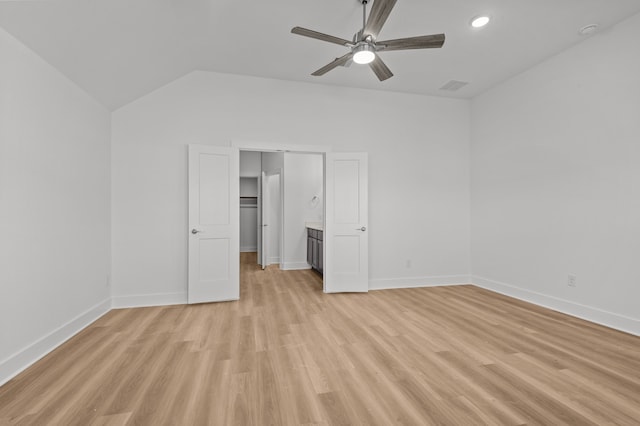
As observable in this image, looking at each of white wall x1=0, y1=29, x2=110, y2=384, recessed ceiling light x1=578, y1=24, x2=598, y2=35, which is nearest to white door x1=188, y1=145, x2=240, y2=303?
white wall x1=0, y1=29, x2=110, y2=384

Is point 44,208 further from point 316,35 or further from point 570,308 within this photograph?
point 570,308

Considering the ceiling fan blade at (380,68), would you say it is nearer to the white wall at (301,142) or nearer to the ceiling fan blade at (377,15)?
the ceiling fan blade at (377,15)

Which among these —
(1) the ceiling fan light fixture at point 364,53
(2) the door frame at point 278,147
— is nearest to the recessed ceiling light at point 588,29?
(1) the ceiling fan light fixture at point 364,53

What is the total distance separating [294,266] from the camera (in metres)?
6.41

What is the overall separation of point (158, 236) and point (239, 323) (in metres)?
1.72

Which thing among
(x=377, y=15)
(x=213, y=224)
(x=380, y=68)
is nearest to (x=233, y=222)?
(x=213, y=224)

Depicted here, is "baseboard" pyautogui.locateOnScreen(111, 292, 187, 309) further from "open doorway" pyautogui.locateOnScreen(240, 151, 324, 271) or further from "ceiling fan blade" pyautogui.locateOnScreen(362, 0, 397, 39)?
"ceiling fan blade" pyautogui.locateOnScreen(362, 0, 397, 39)

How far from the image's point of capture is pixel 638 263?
2.93 metres

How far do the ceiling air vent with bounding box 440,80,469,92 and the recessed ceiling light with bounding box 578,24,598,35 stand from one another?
1425mm

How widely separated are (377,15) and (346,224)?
2.91 m

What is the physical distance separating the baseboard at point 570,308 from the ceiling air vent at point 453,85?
311 centimetres

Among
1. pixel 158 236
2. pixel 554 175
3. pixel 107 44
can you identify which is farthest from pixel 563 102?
pixel 158 236

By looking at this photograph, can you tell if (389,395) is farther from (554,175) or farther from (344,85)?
(344,85)

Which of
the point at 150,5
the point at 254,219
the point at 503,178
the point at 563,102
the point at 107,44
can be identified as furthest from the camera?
the point at 254,219
